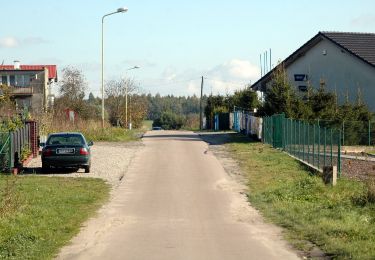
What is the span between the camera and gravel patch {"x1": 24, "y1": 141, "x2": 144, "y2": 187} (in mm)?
22844

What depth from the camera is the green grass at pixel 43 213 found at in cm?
1020

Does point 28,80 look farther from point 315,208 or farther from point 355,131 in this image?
point 315,208

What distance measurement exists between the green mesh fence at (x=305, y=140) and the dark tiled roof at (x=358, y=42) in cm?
1132

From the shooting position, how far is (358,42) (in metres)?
48.5

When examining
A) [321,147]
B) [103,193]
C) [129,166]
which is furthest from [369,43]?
[103,193]

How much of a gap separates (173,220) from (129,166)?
13.0m

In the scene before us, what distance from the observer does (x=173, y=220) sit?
13.3 m

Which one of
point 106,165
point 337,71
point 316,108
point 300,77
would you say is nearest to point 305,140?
point 106,165

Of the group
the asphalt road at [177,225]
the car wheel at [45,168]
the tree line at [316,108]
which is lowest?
the asphalt road at [177,225]

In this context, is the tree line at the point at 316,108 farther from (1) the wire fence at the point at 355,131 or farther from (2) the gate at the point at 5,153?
(2) the gate at the point at 5,153

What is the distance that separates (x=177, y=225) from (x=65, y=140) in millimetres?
11858

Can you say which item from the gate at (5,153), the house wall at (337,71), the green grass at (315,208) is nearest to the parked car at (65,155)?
the gate at (5,153)

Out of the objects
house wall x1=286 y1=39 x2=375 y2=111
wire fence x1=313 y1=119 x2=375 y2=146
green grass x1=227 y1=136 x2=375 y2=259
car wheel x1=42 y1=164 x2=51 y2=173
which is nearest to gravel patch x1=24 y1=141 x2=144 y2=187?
car wheel x1=42 y1=164 x2=51 y2=173

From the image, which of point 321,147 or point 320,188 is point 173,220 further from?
point 321,147
